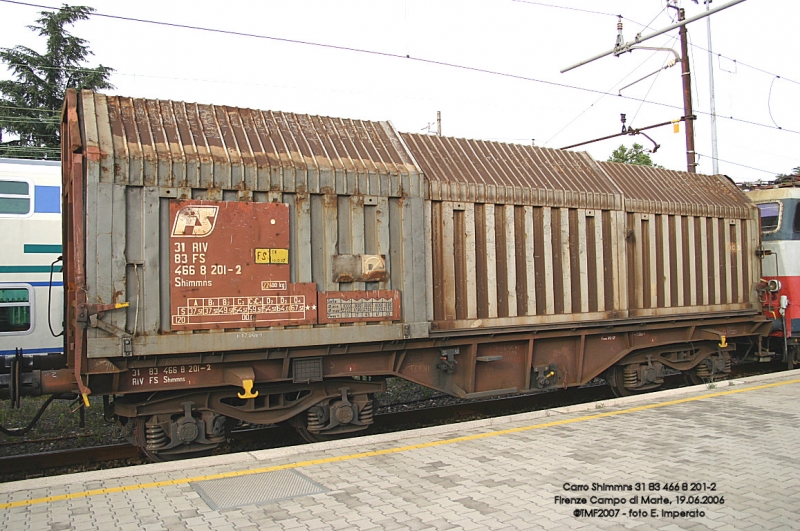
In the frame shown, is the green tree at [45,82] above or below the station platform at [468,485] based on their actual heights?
above

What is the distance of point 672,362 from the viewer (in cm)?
1035

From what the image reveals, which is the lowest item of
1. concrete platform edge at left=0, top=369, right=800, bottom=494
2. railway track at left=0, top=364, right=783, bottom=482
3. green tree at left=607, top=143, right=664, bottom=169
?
railway track at left=0, top=364, right=783, bottom=482

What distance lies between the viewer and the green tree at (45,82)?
24719mm

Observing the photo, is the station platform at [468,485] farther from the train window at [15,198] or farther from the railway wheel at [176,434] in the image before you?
the train window at [15,198]

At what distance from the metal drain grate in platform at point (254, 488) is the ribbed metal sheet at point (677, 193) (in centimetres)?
687

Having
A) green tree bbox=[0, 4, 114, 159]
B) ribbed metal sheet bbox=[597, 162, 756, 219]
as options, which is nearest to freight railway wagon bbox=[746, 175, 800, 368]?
ribbed metal sheet bbox=[597, 162, 756, 219]

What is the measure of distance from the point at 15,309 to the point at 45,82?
19.5 m

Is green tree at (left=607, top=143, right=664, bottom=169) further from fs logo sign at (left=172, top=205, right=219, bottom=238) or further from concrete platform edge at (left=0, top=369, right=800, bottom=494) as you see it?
fs logo sign at (left=172, top=205, right=219, bottom=238)

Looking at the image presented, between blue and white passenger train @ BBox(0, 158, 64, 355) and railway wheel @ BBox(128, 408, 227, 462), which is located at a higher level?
blue and white passenger train @ BBox(0, 158, 64, 355)

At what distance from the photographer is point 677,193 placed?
418 inches

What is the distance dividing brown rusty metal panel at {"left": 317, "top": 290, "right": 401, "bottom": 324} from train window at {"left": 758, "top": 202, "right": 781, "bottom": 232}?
9.06m

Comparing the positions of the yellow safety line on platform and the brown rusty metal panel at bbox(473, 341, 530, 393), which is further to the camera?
the brown rusty metal panel at bbox(473, 341, 530, 393)

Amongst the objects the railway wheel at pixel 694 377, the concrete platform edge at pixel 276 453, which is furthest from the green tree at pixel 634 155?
the concrete platform edge at pixel 276 453

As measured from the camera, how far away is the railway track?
6.93 metres
